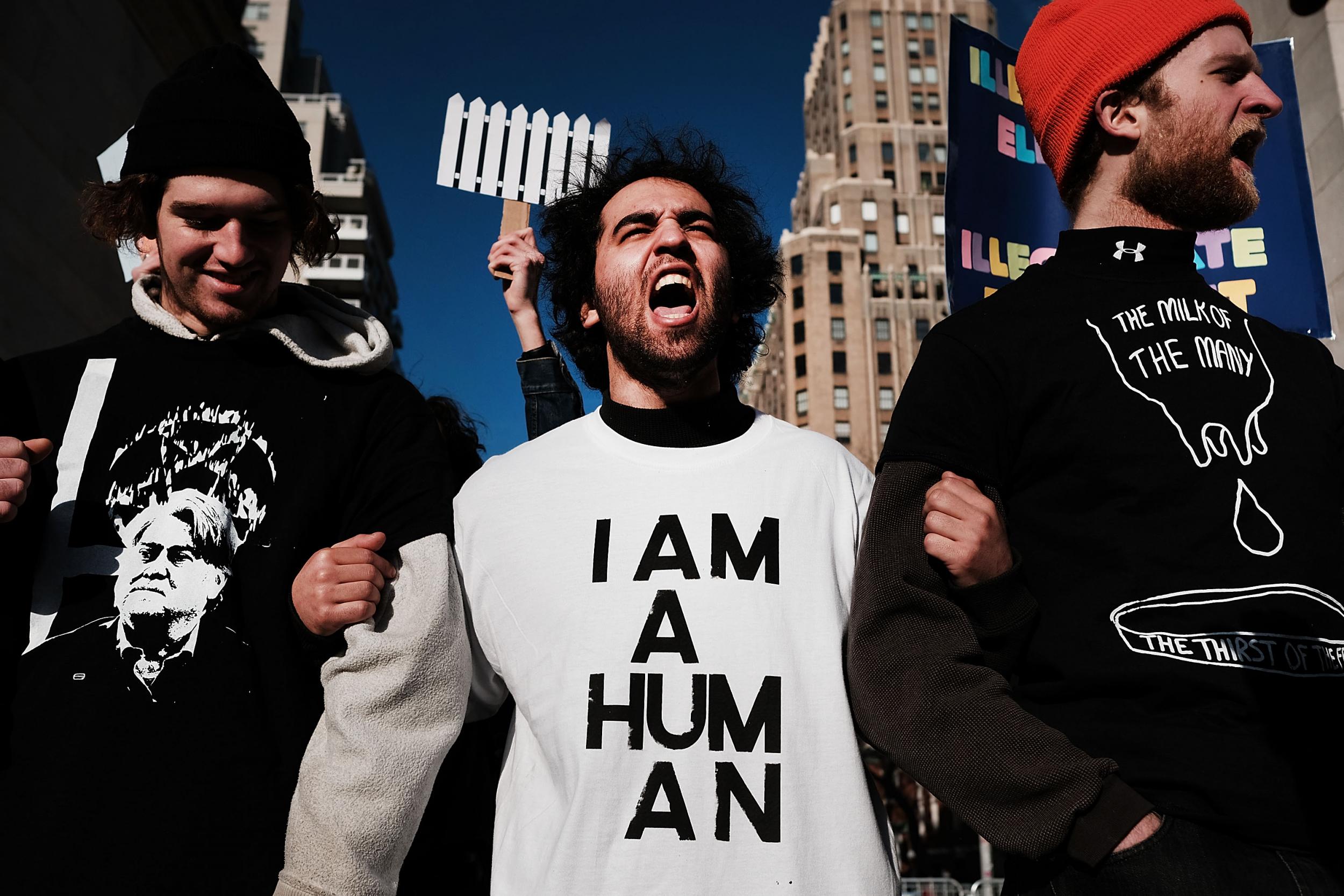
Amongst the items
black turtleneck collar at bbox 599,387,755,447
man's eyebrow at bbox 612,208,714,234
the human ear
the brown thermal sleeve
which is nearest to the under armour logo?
the human ear

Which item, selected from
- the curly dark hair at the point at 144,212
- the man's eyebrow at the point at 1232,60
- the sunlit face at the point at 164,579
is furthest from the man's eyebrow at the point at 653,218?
the sunlit face at the point at 164,579

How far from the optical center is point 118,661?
7.30 ft

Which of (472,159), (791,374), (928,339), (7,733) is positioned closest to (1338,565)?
(928,339)

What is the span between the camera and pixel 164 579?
2.30m

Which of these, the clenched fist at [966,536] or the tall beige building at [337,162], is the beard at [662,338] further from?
A: the tall beige building at [337,162]

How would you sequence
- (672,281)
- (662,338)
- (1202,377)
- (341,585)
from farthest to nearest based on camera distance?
(672,281), (662,338), (341,585), (1202,377)

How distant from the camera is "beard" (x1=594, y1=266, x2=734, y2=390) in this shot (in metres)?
2.79

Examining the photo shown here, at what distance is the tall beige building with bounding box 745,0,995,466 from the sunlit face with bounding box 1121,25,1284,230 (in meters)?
60.1

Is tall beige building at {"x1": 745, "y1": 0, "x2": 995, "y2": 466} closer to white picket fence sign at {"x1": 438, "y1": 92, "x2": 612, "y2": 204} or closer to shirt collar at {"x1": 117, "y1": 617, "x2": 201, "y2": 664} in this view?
white picket fence sign at {"x1": 438, "y1": 92, "x2": 612, "y2": 204}

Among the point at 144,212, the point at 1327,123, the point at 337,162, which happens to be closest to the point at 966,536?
the point at 144,212

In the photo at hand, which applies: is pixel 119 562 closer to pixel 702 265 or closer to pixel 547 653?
pixel 547 653

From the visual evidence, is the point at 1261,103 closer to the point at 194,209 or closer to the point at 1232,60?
the point at 1232,60

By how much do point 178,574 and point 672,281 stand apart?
1492mm

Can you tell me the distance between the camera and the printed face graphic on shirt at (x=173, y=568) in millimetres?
2270
